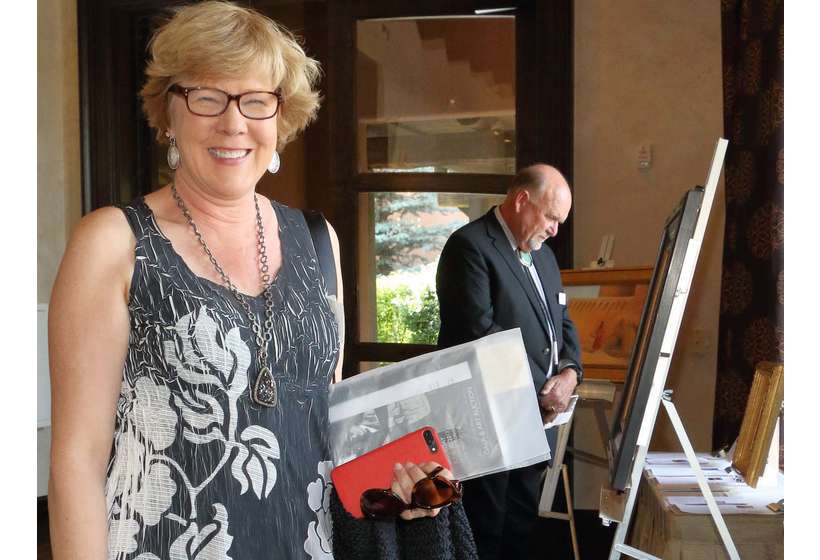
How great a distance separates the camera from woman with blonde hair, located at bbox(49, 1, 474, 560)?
118 cm

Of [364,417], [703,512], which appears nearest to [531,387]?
[364,417]

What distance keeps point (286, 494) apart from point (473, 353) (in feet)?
1.27

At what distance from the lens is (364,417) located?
4.53 feet

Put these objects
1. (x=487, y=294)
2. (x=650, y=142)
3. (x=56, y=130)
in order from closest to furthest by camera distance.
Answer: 1. (x=487, y=294)
2. (x=650, y=142)
3. (x=56, y=130)

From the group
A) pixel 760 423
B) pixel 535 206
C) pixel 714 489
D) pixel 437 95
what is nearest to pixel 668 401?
pixel 760 423

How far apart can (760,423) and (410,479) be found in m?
1.27

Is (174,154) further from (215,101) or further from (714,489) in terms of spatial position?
(714,489)

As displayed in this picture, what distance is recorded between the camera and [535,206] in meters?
3.37

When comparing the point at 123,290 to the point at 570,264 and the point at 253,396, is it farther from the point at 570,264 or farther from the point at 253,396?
the point at 570,264

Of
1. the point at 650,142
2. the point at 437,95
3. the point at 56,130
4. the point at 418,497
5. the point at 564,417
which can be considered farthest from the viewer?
the point at 56,130

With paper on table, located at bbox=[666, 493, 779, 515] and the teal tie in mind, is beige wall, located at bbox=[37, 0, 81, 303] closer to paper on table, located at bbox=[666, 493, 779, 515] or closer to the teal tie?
A: the teal tie

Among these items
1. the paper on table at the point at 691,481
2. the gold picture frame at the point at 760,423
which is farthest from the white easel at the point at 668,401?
the paper on table at the point at 691,481

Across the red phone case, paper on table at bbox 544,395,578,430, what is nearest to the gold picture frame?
paper on table at bbox 544,395,578,430

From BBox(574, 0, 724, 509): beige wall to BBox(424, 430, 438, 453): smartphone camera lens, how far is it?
3.37 meters
